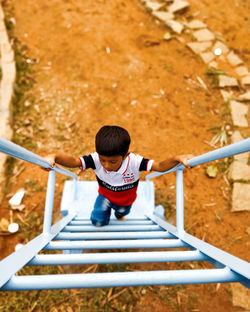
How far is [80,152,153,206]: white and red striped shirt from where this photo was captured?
5.43 ft

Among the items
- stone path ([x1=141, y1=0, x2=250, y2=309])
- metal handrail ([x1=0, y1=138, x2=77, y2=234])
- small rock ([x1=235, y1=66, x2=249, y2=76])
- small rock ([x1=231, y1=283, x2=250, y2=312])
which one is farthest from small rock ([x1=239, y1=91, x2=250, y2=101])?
metal handrail ([x1=0, y1=138, x2=77, y2=234])

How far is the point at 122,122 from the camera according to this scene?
3578mm

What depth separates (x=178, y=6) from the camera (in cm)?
470

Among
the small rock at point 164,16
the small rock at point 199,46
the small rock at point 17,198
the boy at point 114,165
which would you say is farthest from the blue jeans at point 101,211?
the small rock at point 164,16

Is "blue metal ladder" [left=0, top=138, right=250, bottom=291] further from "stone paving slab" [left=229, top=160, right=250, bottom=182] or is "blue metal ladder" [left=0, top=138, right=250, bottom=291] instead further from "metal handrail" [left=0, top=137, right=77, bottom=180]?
"stone paving slab" [left=229, top=160, right=250, bottom=182]

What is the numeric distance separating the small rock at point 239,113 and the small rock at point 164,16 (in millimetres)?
2231

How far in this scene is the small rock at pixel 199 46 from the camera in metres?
4.27

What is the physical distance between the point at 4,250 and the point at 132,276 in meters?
2.41

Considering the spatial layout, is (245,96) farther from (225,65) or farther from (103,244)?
(103,244)

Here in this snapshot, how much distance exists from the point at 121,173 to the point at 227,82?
316cm

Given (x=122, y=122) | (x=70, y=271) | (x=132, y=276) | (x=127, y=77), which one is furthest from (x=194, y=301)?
(x=127, y=77)

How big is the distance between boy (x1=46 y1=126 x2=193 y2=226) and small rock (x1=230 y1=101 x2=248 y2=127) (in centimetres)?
246

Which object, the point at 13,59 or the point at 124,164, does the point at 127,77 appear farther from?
the point at 124,164

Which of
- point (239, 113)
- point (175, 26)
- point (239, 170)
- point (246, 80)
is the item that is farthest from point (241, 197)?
point (175, 26)
